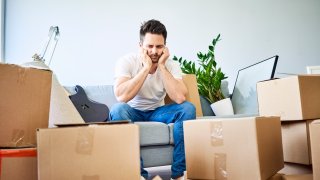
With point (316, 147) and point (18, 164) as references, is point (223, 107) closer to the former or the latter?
point (316, 147)

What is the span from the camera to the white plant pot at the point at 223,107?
2.26 m

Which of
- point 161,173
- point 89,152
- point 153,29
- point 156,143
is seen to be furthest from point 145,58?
point 89,152

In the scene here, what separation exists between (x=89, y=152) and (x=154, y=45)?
1.04 metres

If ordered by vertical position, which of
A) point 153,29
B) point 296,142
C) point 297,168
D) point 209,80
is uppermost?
point 153,29

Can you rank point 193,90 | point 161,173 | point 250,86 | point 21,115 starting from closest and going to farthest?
point 21,115 < point 161,173 < point 193,90 < point 250,86

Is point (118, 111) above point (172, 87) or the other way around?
the other way around

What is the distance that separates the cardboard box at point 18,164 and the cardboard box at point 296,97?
3.37 feet

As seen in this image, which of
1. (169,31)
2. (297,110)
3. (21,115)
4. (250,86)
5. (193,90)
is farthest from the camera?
(169,31)

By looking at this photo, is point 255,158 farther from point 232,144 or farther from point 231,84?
point 231,84

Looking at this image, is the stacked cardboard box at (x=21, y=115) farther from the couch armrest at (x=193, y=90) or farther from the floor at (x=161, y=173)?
the couch armrest at (x=193, y=90)

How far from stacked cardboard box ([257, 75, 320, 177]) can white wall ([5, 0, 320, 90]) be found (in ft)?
5.27

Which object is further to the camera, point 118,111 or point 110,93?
point 110,93

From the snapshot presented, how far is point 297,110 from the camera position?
119 cm

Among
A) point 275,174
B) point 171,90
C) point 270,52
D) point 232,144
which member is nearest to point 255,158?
point 232,144
